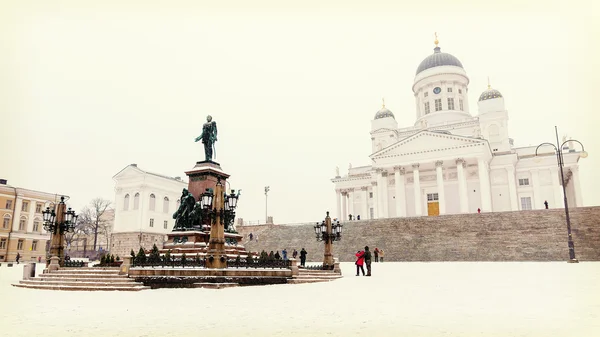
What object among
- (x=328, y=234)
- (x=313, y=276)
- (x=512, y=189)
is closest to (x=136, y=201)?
(x=328, y=234)

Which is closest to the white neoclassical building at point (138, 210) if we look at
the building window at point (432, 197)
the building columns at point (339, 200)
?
the building columns at point (339, 200)

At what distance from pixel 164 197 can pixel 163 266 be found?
1971 inches

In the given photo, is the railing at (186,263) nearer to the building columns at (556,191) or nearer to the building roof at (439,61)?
the building columns at (556,191)

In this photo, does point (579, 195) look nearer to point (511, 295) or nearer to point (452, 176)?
point (452, 176)

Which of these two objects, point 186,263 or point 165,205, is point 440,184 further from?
point 186,263

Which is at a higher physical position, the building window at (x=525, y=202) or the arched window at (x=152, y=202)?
the arched window at (x=152, y=202)

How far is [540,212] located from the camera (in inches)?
1383

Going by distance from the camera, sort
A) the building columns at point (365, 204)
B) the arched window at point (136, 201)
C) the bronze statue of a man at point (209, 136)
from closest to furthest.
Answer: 1. the bronze statue of a man at point (209, 136)
2. the arched window at point (136, 201)
3. the building columns at point (365, 204)

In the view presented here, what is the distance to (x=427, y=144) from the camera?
5194 centimetres

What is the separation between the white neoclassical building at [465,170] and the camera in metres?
50.3

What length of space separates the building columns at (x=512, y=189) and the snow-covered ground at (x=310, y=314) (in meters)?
42.8

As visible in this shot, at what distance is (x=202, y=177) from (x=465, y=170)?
139ft

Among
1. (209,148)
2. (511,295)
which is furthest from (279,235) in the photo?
(511,295)

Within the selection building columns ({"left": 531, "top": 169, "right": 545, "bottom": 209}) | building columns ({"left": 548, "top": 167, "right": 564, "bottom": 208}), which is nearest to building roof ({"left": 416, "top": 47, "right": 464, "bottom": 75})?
building columns ({"left": 531, "top": 169, "right": 545, "bottom": 209})
